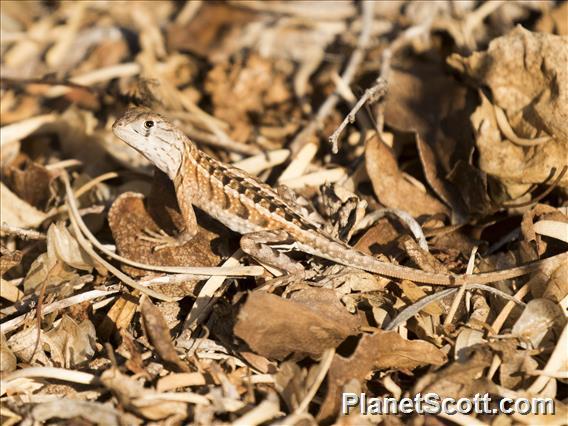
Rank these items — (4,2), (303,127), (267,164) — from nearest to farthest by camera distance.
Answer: (267,164) < (303,127) < (4,2)

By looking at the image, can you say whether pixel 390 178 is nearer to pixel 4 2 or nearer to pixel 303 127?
pixel 303 127

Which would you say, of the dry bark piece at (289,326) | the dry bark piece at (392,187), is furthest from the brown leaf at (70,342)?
the dry bark piece at (392,187)

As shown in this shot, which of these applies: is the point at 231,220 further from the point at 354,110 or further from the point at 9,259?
the point at 9,259

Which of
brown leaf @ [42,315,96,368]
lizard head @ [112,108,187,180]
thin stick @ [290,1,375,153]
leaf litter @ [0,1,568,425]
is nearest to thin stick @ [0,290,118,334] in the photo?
leaf litter @ [0,1,568,425]

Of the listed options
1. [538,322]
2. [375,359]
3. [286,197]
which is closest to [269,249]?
[286,197]

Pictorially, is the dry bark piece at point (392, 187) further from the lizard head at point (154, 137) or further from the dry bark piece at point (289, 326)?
the lizard head at point (154, 137)

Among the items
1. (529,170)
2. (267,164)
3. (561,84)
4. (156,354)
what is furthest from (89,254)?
(561,84)

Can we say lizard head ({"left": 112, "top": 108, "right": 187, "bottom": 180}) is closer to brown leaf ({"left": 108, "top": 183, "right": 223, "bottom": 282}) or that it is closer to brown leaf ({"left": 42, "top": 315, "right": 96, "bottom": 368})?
brown leaf ({"left": 108, "top": 183, "right": 223, "bottom": 282})
